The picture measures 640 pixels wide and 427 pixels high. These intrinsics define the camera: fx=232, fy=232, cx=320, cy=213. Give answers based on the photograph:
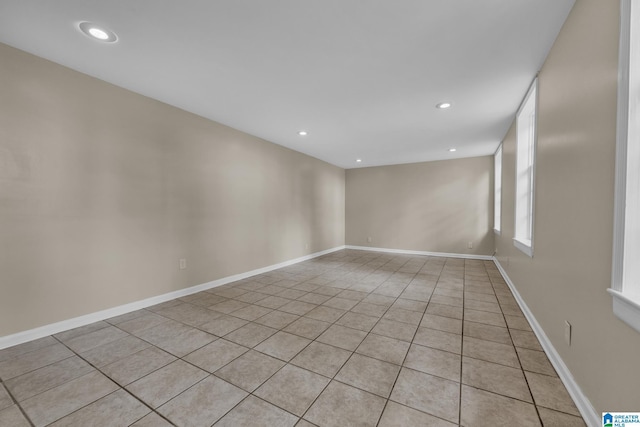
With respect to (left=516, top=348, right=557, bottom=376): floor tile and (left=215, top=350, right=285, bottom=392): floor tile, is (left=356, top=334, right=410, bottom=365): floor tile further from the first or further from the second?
(left=516, top=348, right=557, bottom=376): floor tile

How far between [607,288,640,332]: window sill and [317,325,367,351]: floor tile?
1510 millimetres

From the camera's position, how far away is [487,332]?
6.98 ft

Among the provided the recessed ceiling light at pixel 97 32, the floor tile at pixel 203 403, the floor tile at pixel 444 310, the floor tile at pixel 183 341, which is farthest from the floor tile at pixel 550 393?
the recessed ceiling light at pixel 97 32

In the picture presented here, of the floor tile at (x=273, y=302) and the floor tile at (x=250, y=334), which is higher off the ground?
the floor tile at (x=250, y=334)

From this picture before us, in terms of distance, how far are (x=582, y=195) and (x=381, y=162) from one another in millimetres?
4965

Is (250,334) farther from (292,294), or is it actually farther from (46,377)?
(46,377)

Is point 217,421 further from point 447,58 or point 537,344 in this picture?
point 447,58

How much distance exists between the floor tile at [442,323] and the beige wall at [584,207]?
0.64 meters

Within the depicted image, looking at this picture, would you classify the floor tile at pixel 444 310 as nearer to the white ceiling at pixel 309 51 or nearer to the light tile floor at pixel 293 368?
the light tile floor at pixel 293 368

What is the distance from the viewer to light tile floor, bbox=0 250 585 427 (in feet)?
4.19

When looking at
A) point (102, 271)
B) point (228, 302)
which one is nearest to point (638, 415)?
point (228, 302)

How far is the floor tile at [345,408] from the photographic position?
1.23 meters

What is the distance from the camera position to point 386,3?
146cm

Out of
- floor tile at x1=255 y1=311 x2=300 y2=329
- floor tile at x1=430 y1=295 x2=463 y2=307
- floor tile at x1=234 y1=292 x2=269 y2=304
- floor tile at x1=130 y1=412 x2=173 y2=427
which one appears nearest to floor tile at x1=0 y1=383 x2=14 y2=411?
floor tile at x1=130 y1=412 x2=173 y2=427
